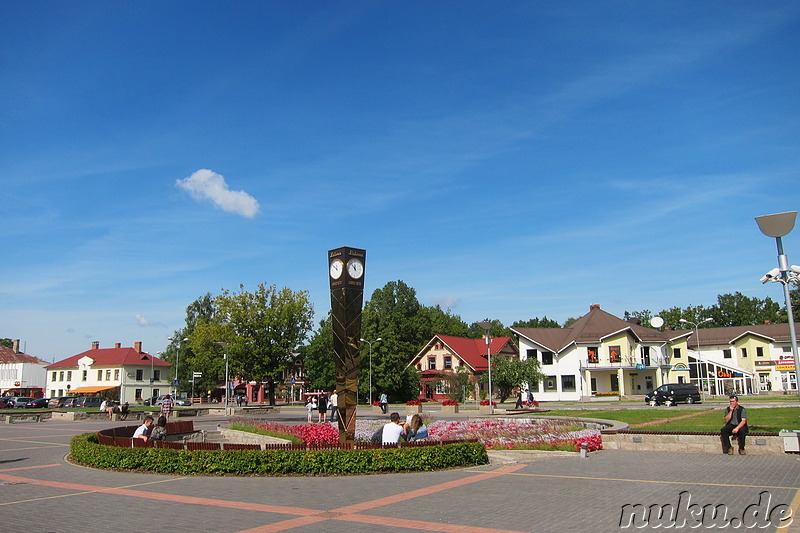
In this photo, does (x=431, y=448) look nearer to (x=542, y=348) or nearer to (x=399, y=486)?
(x=399, y=486)

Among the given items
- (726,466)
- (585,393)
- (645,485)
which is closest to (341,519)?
(645,485)

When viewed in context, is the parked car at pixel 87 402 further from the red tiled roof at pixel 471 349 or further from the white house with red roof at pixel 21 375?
the white house with red roof at pixel 21 375

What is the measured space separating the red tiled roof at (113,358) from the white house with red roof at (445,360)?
1434 inches

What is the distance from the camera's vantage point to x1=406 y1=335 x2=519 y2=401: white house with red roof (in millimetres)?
70938

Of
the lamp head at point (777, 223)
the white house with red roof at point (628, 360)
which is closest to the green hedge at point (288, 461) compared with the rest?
the lamp head at point (777, 223)

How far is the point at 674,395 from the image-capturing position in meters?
44.4

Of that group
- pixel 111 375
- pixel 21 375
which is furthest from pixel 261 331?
pixel 21 375

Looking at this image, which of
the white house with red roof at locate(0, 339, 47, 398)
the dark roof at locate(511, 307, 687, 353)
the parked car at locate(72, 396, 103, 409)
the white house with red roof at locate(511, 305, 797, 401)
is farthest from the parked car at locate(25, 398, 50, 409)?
the white house with red roof at locate(511, 305, 797, 401)

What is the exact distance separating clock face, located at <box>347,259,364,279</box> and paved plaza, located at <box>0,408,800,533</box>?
19.0 ft

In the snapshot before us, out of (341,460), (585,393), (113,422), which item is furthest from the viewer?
(585,393)

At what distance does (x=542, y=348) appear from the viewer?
65.1 m

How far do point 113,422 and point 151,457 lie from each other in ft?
84.6

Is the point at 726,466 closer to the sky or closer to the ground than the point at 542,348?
closer to the ground

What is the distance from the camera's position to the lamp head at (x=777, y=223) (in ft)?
44.6
